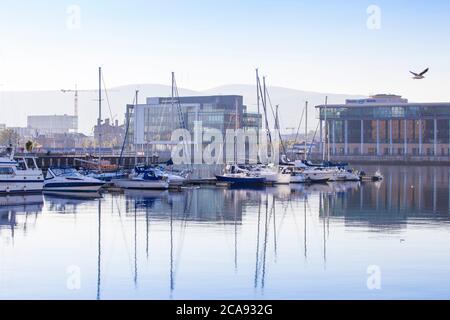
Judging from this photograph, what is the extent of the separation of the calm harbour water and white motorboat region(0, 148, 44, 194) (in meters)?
4.09

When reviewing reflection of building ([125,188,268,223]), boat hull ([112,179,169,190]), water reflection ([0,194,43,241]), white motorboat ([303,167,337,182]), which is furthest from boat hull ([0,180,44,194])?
white motorboat ([303,167,337,182])

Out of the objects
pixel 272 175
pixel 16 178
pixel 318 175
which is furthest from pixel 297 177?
pixel 16 178

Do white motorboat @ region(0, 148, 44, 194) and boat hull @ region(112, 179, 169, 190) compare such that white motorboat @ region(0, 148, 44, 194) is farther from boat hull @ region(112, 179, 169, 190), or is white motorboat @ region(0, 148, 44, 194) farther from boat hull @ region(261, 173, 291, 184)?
boat hull @ region(261, 173, 291, 184)

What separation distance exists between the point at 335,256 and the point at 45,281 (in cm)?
1258

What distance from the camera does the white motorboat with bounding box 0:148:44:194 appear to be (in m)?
70.9

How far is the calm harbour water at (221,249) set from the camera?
30683 mm

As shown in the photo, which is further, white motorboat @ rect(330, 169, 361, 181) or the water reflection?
white motorboat @ rect(330, 169, 361, 181)

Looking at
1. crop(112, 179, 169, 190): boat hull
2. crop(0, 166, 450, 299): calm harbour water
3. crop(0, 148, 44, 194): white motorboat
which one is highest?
crop(0, 148, 44, 194): white motorboat

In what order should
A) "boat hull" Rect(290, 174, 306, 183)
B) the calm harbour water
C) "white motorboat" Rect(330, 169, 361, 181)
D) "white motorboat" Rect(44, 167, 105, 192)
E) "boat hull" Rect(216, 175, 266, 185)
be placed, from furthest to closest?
"white motorboat" Rect(330, 169, 361, 181)
"boat hull" Rect(290, 174, 306, 183)
"boat hull" Rect(216, 175, 266, 185)
"white motorboat" Rect(44, 167, 105, 192)
the calm harbour water

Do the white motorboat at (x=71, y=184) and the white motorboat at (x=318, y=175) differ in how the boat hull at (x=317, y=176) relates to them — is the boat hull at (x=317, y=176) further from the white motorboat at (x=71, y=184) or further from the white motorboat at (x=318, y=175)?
the white motorboat at (x=71, y=184)

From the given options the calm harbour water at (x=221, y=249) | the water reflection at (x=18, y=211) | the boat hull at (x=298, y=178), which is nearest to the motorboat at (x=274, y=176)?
the boat hull at (x=298, y=178)

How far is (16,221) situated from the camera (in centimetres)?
5238

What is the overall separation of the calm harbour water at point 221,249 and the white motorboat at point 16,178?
161 inches
